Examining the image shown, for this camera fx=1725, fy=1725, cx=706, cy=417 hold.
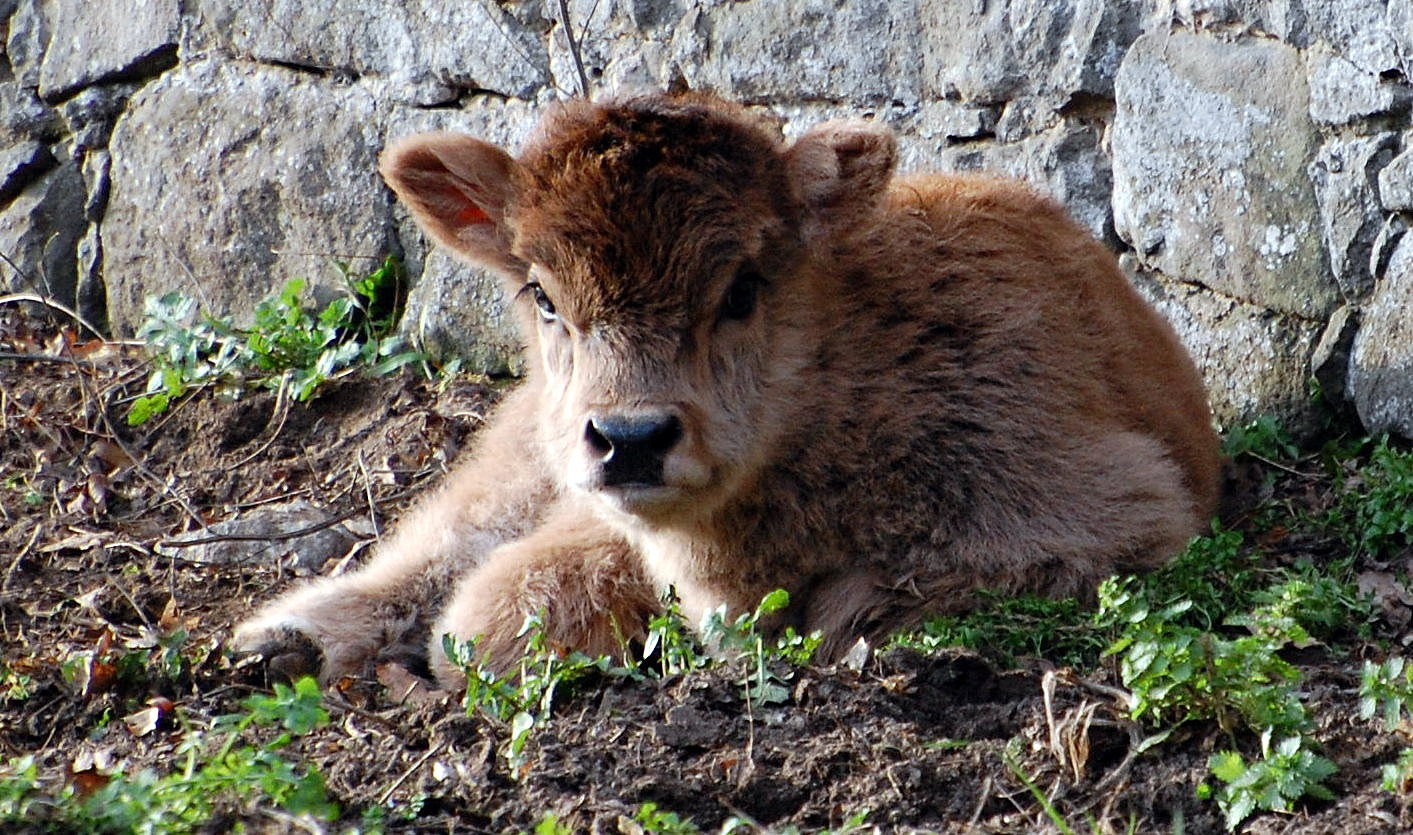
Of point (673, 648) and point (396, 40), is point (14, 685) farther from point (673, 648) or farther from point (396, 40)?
point (396, 40)

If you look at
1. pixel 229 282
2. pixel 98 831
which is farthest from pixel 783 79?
pixel 98 831

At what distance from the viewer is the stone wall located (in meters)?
5.57

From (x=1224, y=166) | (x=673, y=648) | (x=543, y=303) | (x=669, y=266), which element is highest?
(x=1224, y=166)

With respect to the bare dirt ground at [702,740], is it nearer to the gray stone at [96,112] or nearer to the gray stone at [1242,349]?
the gray stone at [1242,349]

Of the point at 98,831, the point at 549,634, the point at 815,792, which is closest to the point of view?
the point at 98,831

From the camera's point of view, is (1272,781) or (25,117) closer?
(1272,781)

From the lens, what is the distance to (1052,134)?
6293 millimetres

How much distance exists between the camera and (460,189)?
17.7 ft

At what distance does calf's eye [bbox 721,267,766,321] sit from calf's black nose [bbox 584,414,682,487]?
0.47 m

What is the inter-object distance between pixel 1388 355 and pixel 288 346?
4.63m

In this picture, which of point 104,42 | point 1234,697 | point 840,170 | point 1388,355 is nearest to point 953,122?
point 840,170

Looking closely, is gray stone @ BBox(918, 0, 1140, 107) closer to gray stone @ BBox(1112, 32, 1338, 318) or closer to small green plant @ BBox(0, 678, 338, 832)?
gray stone @ BBox(1112, 32, 1338, 318)

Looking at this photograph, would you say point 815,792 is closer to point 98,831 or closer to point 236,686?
point 98,831

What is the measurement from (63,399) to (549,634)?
11.8 feet
